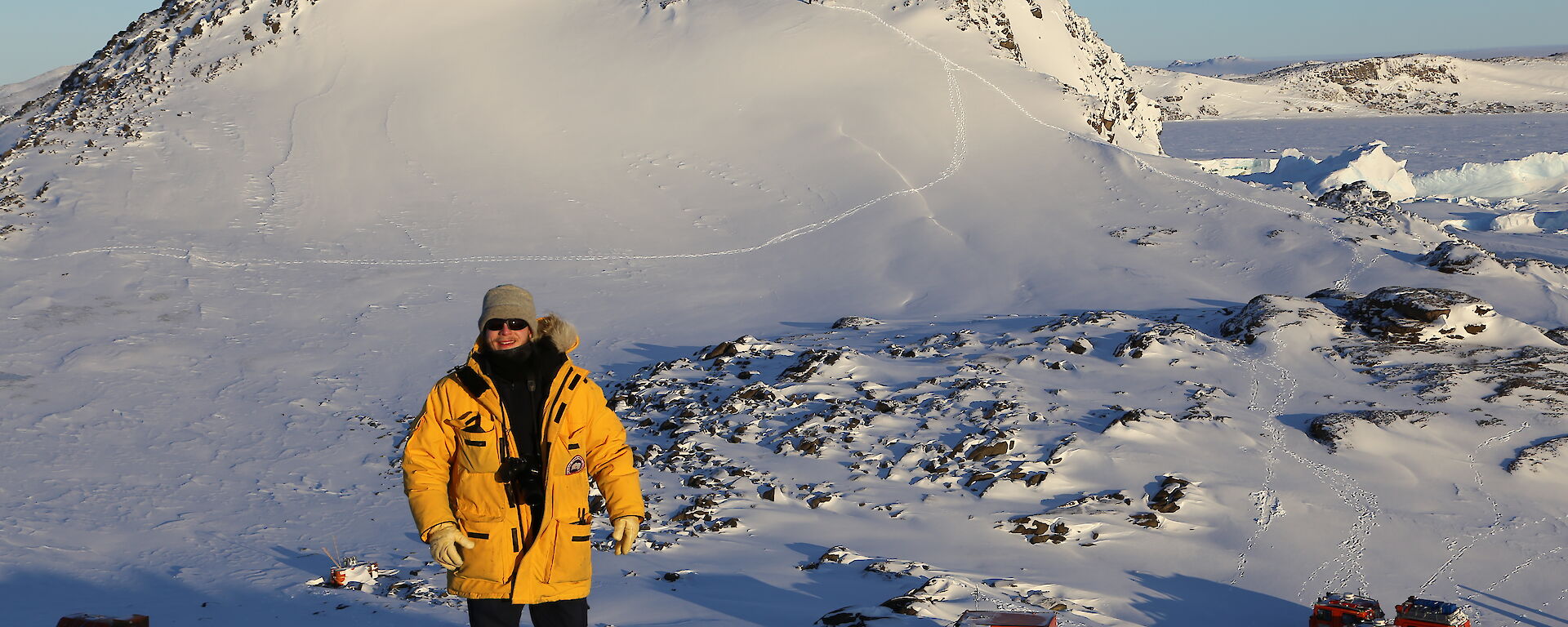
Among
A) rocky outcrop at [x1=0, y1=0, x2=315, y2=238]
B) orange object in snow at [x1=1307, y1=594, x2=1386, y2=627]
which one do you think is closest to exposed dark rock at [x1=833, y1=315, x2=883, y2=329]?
orange object in snow at [x1=1307, y1=594, x2=1386, y2=627]

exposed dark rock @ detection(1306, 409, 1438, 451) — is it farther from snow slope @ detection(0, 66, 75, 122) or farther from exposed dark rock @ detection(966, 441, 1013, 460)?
snow slope @ detection(0, 66, 75, 122)

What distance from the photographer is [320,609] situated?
7371 millimetres

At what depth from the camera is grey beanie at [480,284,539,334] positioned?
404 cm

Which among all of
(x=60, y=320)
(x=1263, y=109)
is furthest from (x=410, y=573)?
(x=1263, y=109)

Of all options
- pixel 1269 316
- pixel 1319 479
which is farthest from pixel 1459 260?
pixel 1319 479

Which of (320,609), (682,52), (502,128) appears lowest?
(320,609)

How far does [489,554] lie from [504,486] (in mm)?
244

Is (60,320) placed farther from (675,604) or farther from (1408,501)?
(1408,501)

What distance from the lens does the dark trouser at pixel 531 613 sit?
4133mm

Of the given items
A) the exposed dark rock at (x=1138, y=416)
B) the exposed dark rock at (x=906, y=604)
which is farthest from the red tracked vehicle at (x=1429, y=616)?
the exposed dark rock at (x=1138, y=416)

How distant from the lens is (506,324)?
4.05 m

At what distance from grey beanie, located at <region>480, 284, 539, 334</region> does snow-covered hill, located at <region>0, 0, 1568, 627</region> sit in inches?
129

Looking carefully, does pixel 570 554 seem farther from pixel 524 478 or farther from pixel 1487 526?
pixel 1487 526

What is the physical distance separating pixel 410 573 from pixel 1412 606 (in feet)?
21.6
